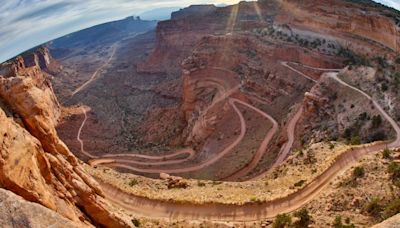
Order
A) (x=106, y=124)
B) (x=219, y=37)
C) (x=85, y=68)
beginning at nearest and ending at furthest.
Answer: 1. (x=219, y=37)
2. (x=106, y=124)
3. (x=85, y=68)

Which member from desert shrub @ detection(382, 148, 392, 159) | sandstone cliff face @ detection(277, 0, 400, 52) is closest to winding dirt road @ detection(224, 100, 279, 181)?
sandstone cliff face @ detection(277, 0, 400, 52)

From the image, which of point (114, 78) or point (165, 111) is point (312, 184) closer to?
point (165, 111)

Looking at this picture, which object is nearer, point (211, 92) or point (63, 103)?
point (211, 92)

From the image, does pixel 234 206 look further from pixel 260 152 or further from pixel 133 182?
pixel 260 152

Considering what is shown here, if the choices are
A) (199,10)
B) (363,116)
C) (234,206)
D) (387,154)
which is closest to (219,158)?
(363,116)

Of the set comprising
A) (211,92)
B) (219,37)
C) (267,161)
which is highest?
(219,37)

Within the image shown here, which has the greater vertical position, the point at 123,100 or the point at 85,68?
the point at 85,68

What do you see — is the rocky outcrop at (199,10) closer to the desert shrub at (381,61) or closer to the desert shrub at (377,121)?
the desert shrub at (381,61)

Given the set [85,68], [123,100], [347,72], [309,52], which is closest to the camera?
[347,72]

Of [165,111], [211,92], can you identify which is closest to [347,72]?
[211,92]
